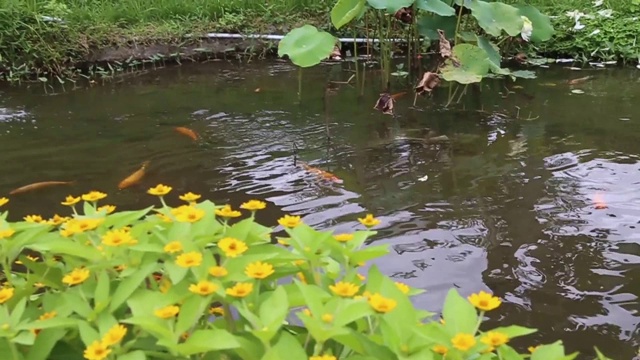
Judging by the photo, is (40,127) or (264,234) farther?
(40,127)

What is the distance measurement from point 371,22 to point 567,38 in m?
1.81

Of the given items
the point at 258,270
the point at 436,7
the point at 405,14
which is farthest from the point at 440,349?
the point at 405,14

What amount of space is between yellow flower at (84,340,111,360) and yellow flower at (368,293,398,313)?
1.33 ft

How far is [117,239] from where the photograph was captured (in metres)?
1.13

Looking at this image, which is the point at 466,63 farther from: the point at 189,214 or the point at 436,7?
the point at 189,214

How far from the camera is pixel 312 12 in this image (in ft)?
21.7

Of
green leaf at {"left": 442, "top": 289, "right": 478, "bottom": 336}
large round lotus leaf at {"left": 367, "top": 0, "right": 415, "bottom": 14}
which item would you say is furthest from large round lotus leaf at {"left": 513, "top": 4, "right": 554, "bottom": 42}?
green leaf at {"left": 442, "top": 289, "right": 478, "bottom": 336}

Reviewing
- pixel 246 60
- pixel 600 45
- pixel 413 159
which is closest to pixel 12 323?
pixel 413 159

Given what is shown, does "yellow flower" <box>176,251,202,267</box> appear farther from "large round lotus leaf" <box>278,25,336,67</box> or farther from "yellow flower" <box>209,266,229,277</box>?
"large round lotus leaf" <box>278,25,336,67</box>

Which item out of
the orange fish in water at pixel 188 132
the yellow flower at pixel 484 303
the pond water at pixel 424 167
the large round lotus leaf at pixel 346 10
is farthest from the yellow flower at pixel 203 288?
the large round lotus leaf at pixel 346 10

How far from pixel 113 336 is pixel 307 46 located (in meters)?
3.53

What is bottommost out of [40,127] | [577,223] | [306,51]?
[577,223]

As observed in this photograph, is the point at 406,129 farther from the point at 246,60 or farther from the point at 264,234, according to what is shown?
the point at 264,234

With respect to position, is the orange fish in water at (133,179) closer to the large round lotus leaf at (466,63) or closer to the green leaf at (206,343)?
the large round lotus leaf at (466,63)
